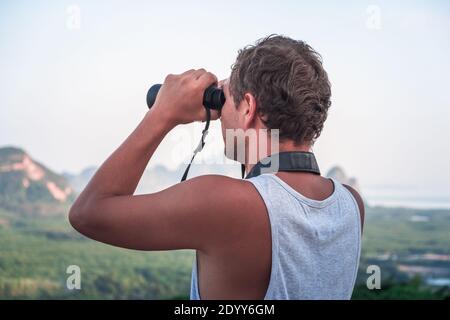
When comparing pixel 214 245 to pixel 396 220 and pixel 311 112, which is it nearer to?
pixel 311 112

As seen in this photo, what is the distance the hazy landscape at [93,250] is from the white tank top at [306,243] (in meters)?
3.98

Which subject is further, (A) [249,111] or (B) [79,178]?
(B) [79,178]

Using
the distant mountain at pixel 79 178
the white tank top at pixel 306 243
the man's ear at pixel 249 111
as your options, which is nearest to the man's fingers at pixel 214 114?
the man's ear at pixel 249 111

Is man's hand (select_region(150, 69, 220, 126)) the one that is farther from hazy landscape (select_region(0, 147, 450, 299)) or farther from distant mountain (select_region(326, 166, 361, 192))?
distant mountain (select_region(326, 166, 361, 192))

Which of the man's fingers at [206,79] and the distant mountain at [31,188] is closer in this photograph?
the man's fingers at [206,79]

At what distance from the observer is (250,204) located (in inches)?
42.3

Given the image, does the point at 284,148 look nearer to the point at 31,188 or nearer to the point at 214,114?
the point at 214,114

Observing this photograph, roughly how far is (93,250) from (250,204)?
4.89 meters

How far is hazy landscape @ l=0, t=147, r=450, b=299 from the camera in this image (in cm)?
543

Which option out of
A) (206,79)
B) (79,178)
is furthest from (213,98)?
(79,178)

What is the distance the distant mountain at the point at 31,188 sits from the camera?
580 centimetres

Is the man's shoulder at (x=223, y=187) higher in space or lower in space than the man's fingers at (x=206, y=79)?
lower

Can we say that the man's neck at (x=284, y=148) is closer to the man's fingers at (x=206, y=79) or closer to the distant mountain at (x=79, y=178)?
the man's fingers at (x=206, y=79)
